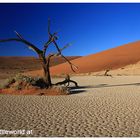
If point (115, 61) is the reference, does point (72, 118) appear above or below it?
below

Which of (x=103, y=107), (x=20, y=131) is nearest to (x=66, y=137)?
(x=20, y=131)

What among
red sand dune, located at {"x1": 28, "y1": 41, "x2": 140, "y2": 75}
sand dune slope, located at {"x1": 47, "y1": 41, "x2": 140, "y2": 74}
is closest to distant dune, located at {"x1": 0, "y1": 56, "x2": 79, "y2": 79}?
red sand dune, located at {"x1": 28, "y1": 41, "x2": 140, "y2": 75}

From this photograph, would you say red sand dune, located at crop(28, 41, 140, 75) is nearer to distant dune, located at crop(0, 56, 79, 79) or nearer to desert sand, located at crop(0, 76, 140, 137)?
distant dune, located at crop(0, 56, 79, 79)

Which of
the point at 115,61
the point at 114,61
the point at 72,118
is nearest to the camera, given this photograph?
the point at 72,118

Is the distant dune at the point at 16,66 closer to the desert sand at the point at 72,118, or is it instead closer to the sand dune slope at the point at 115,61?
the sand dune slope at the point at 115,61

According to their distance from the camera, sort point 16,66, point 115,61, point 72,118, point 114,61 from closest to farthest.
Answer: point 72,118 → point 115,61 → point 114,61 → point 16,66

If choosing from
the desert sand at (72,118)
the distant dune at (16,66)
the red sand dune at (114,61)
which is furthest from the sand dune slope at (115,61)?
the desert sand at (72,118)

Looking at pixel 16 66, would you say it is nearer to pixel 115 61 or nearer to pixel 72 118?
pixel 115 61

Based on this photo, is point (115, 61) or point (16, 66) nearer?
point (115, 61)

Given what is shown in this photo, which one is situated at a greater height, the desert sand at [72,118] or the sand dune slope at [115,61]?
the sand dune slope at [115,61]

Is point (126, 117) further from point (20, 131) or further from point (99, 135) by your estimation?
point (20, 131)

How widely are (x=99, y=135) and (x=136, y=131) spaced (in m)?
0.95

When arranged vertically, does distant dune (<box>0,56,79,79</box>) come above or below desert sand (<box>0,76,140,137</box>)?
above

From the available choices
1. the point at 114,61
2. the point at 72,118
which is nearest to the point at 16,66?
the point at 114,61
